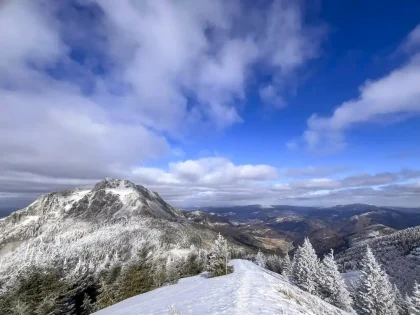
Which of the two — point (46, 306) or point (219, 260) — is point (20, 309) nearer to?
point (46, 306)

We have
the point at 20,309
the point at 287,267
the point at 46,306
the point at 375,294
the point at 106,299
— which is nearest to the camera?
the point at 375,294

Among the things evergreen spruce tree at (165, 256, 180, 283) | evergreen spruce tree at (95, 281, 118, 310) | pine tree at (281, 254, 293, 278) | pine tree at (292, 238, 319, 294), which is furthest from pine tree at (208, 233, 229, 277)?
pine tree at (281, 254, 293, 278)

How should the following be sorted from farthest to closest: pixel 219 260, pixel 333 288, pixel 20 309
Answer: pixel 333 288 → pixel 20 309 → pixel 219 260

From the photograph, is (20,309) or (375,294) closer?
(375,294)

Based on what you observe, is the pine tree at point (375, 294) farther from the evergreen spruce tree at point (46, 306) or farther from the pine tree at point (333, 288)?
the evergreen spruce tree at point (46, 306)

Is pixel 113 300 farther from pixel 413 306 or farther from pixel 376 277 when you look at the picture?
pixel 413 306

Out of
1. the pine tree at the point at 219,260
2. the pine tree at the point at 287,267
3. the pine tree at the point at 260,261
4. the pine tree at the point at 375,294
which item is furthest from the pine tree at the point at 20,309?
the pine tree at the point at 260,261

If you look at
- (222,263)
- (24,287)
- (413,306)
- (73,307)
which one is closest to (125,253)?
(73,307)

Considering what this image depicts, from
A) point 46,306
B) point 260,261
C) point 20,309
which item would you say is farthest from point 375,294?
point 260,261
